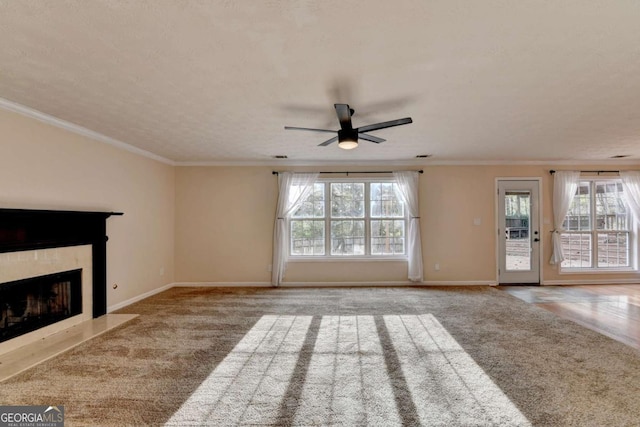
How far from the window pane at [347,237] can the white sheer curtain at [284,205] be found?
85cm

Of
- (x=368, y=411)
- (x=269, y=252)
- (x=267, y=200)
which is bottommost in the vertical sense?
(x=368, y=411)

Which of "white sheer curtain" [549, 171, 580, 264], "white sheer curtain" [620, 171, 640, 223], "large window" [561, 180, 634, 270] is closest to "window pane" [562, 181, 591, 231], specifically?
"large window" [561, 180, 634, 270]

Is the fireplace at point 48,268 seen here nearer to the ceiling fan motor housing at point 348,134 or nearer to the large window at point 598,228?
the ceiling fan motor housing at point 348,134

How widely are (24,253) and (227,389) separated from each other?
259 centimetres

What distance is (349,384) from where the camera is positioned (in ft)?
7.85

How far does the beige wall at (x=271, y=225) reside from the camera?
6004mm

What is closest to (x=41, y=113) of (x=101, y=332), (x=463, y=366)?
(x=101, y=332)

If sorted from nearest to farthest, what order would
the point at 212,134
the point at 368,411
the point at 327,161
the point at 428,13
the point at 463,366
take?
the point at 428,13
the point at 368,411
the point at 463,366
the point at 212,134
the point at 327,161

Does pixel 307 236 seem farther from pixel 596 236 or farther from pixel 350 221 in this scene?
pixel 596 236

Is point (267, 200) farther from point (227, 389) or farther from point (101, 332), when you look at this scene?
point (227, 389)

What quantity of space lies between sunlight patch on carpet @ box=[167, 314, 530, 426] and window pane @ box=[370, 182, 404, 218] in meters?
2.96

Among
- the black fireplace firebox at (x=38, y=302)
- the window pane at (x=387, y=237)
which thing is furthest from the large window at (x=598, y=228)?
the black fireplace firebox at (x=38, y=302)

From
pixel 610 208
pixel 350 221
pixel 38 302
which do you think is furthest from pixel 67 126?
pixel 610 208

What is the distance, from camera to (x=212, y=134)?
4.09 metres
